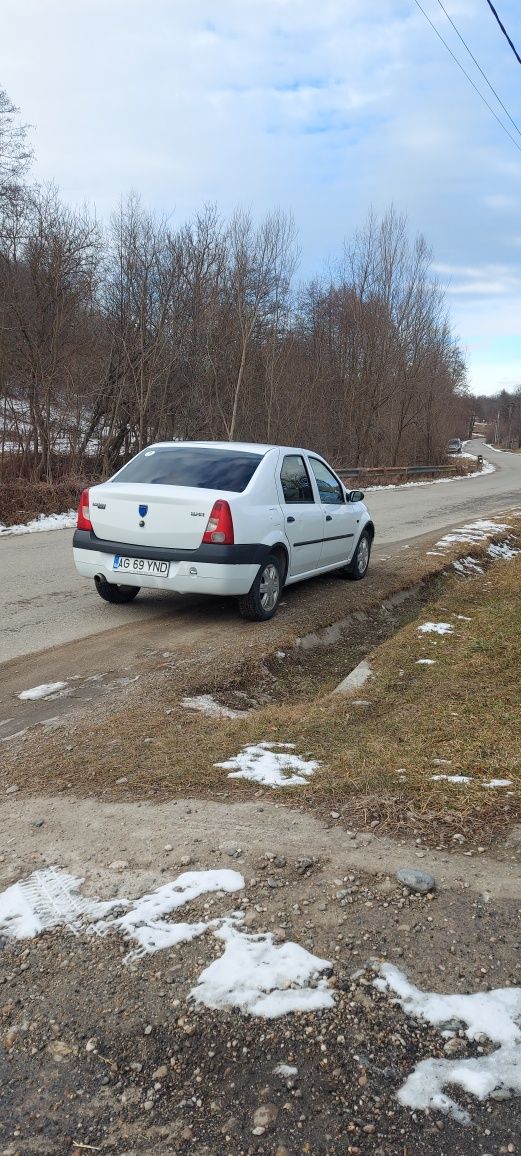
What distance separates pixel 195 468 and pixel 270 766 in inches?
147

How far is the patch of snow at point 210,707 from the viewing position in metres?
4.58

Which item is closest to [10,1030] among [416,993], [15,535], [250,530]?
[416,993]

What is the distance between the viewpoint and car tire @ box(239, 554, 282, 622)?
21.6 ft

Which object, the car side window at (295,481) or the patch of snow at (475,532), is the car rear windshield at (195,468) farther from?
the patch of snow at (475,532)

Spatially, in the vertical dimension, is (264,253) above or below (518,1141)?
above

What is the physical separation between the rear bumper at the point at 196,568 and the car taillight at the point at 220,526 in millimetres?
69

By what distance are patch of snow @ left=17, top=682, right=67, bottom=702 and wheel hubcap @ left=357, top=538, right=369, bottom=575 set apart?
16.0 ft

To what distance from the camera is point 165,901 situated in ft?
8.34

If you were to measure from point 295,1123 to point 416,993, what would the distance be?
525 millimetres

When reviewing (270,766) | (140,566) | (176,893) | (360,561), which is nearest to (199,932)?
(176,893)

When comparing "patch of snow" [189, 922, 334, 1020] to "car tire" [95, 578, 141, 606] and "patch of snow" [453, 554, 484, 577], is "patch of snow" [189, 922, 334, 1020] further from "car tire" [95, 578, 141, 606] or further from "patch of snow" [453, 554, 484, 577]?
"patch of snow" [453, 554, 484, 577]

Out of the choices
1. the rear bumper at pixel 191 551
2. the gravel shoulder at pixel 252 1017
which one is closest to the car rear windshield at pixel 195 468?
the rear bumper at pixel 191 551

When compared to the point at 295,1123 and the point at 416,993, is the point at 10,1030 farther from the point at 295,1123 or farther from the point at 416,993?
the point at 416,993

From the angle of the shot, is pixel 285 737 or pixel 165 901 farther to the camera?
pixel 285 737
